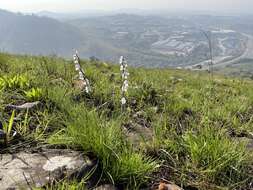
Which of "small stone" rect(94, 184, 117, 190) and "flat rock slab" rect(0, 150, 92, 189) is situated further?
"small stone" rect(94, 184, 117, 190)

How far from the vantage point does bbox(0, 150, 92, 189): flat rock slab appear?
2719 mm

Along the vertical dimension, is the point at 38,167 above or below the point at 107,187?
above

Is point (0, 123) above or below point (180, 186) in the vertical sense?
above

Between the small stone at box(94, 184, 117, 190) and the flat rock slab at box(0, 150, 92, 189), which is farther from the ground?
the flat rock slab at box(0, 150, 92, 189)

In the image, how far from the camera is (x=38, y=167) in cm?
299

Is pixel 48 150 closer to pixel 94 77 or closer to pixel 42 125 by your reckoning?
pixel 42 125

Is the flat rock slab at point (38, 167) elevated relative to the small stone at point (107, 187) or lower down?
elevated

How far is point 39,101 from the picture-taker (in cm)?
463

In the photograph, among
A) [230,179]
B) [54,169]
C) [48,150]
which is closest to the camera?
[54,169]

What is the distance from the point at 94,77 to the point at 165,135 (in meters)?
3.50

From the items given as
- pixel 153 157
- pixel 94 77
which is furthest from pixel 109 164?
pixel 94 77

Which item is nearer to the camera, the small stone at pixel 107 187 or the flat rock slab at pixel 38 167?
the flat rock slab at pixel 38 167

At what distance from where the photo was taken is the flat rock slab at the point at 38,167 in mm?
2719

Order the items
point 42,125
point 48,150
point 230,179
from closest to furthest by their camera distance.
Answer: point 230,179 → point 48,150 → point 42,125
